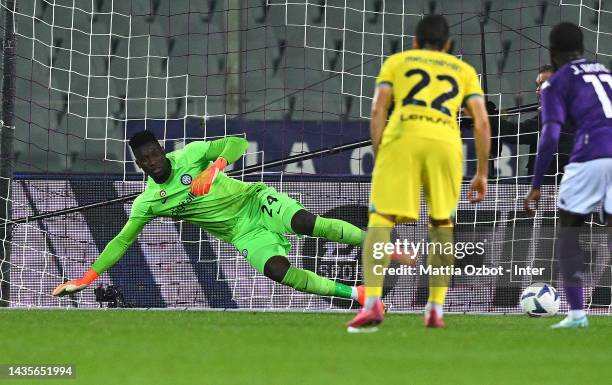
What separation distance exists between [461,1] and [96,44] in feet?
15.4

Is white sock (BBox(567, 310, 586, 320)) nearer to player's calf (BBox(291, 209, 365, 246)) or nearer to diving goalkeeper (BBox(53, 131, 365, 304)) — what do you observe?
diving goalkeeper (BBox(53, 131, 365, 304))

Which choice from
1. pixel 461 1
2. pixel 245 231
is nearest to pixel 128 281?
pixel 245 231

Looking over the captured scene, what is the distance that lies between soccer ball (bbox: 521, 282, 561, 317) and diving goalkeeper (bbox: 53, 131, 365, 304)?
1326 millimetres

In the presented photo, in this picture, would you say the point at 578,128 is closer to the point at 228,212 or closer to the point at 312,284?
the point at 312,284

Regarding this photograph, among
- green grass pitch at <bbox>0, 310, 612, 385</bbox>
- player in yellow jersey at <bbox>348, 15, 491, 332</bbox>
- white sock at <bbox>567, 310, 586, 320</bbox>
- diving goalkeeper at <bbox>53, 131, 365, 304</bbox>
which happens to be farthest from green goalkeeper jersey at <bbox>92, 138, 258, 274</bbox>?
white sock at <bbox>567, 310, 586, 320</bbox>

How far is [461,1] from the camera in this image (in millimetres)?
16141

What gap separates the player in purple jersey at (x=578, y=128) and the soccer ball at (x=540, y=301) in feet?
6.88

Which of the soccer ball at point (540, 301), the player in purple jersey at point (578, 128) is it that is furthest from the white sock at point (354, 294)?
the player in purple jersey at point (578, 128)

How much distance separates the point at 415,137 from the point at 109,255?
3.24m

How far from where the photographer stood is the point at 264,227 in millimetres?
9773

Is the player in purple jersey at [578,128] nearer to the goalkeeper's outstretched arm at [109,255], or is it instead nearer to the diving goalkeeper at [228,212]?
the diving goalkeeper at [228,212]

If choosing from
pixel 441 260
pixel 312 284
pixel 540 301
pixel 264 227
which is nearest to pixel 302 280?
pixel 312 284

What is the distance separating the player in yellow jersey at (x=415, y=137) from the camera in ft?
22.5

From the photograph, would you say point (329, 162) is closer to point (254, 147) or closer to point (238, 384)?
point (254, 147)
